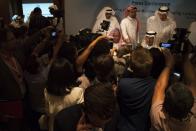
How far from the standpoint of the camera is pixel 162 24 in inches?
201

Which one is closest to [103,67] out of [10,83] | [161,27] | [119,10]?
[10,83]

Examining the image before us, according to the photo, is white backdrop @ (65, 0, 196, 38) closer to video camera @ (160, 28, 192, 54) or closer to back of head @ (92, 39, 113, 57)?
video camera @ (160, 28, 192, 54)

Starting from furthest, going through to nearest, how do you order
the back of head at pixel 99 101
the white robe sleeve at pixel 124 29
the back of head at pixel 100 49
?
the white robe sleeve at pixel 124 29, the back of head at pixel 100 49, the back of head at pixel 99 101

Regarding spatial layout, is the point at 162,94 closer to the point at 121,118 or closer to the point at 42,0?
the point at 121,118

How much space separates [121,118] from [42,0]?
5.45 metres

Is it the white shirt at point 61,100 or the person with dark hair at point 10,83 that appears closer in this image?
the white shirt at point 61,100

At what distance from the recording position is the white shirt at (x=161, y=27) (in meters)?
5.03

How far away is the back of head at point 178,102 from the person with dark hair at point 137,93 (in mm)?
291

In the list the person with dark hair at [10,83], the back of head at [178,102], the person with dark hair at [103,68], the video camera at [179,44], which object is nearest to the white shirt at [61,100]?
the person with dark hair at [103,68]

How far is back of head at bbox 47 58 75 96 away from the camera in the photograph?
1.96 m

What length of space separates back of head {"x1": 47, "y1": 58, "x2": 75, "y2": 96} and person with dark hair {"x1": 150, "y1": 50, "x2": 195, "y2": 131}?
1.78ft

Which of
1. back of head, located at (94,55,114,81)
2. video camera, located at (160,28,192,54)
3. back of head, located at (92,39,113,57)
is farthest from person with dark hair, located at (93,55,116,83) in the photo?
video camera, located at (160,28,192,54)

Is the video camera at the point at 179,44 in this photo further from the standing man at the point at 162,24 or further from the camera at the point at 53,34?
the standing man at the point at 162,24

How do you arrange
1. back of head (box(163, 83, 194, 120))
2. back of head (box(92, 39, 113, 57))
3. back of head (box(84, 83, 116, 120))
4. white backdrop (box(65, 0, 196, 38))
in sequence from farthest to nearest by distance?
1. white backdrop (box(65, 0, 196, 38))
2. back of head (box(92, 39, 113, 57))
3. back of head (box(163, 83, 194, 120))
4. back of head (box(84, 83, 116, 120))
